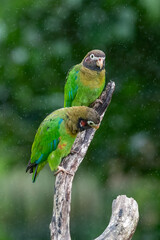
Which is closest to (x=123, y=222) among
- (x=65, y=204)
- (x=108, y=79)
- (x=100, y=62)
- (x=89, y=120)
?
(x=65, y=204)

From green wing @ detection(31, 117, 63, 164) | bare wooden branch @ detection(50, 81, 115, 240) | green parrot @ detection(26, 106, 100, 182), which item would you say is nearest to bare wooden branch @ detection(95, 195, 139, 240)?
bare wooden branch @ detection(50, 81, 115, 240)

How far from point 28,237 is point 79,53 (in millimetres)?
2055

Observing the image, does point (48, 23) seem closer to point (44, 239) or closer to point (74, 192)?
point (74, 192)

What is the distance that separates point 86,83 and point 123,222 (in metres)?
1.35

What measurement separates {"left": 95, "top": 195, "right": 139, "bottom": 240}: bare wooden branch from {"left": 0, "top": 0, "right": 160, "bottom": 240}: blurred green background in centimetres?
196

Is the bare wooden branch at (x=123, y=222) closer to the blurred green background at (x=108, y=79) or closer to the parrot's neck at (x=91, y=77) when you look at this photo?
the parrot's neck at (x=91, y=77)

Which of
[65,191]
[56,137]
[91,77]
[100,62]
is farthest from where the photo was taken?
[91,77]

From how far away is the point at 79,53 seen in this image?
531 cm

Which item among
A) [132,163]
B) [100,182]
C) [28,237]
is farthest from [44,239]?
[132,163]

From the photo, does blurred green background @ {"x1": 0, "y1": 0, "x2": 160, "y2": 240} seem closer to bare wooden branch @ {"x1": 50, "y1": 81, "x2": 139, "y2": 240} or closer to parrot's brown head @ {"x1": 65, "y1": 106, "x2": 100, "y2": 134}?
bare wooden branch @ {"x1": 50, "y1": 81, "x2": 139, "y2": 240}

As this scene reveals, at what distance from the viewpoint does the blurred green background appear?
5.22m

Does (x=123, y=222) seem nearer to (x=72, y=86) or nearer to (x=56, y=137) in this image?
(x=56, y=137)

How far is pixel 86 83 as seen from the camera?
4.16 m

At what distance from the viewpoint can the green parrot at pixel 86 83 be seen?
413 centimetres
